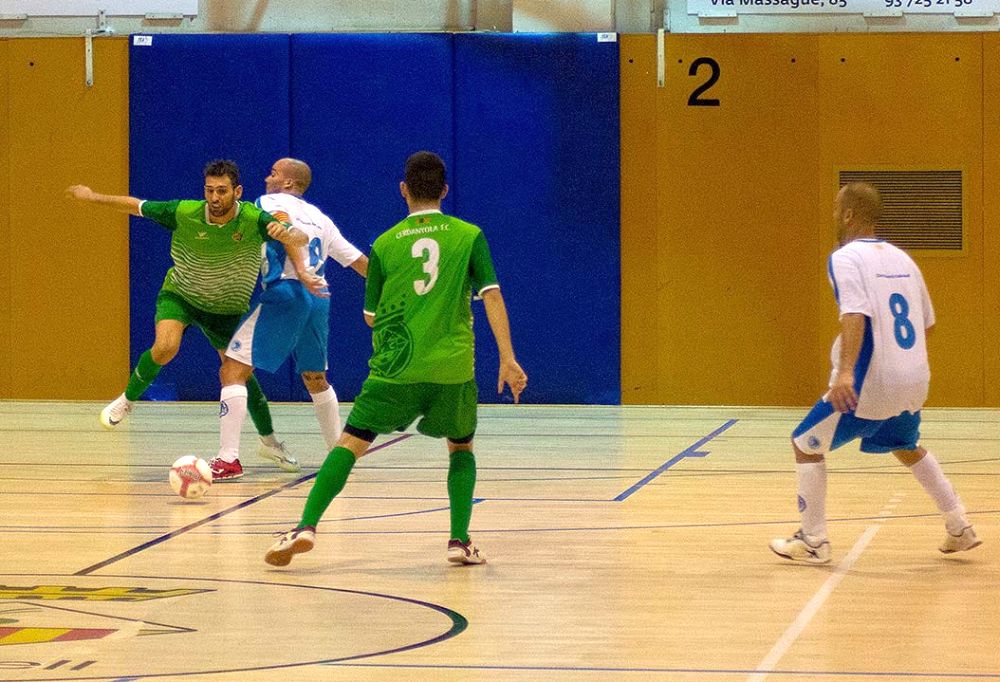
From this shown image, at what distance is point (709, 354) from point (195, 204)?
235 inches

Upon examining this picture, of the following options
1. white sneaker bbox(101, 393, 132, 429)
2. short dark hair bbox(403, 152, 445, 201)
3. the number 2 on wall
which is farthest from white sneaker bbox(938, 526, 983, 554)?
the number 2 on wall

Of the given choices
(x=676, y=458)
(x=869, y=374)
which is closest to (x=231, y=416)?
(x=676, y=458)

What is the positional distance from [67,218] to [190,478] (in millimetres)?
6587

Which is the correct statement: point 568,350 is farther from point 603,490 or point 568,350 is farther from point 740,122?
point 603,490

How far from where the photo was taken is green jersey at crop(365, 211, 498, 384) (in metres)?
5.93

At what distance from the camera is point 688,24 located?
44.3ft

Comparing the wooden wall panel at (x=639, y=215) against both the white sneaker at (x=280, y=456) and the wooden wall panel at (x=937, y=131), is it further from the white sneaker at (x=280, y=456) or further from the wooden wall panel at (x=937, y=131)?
the white sneaker at (x=280, y=456)

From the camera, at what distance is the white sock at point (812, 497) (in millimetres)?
6000

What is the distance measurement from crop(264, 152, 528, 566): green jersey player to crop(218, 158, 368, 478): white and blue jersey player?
2.21 meters

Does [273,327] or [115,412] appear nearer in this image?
[273,327]

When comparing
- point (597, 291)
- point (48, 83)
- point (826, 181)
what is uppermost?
point (48, 83)


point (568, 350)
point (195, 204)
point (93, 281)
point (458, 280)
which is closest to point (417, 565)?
point (458, 280)

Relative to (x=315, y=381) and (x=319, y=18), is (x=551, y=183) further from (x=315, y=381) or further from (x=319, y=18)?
(x=315, y=381)

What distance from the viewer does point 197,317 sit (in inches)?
347
